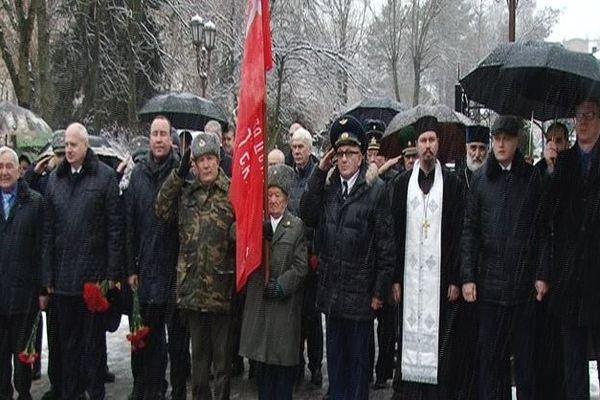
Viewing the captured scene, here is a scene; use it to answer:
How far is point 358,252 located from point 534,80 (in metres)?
1.85

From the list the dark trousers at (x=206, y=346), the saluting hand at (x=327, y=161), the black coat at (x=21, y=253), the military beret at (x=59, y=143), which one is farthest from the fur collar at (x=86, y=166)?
the saluting hand at (x=327, y=161)

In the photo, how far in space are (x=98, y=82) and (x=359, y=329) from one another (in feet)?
67.2

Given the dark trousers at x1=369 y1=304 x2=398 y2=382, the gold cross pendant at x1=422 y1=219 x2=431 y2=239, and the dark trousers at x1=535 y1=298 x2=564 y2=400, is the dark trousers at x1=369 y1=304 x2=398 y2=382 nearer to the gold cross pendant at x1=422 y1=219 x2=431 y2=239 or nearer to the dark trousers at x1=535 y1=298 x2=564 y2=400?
the gold cross pendant at x1=422 y1=219 x2=431 y2=239

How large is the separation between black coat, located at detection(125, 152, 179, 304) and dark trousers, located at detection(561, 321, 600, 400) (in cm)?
306

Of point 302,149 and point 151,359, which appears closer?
point 151,359

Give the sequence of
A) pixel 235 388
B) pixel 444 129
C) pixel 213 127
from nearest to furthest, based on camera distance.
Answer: pixel 444 129 < pixel 235 388 < pixel 213 127

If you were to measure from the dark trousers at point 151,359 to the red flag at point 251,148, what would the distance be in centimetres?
109

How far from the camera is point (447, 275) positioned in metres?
5.41

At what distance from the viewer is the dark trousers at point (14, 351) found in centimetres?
595

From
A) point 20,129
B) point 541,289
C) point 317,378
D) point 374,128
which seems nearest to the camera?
point 541,289

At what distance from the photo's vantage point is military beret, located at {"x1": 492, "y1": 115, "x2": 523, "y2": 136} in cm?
521

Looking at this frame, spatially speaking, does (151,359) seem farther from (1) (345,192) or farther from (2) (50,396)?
(1) (345,192)

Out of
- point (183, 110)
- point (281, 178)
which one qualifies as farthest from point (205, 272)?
point (183, 110)

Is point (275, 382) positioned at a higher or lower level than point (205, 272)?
lower
